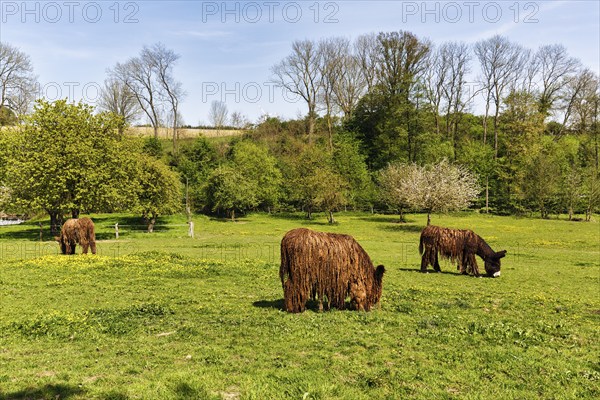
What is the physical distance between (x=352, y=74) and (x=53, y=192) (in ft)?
220

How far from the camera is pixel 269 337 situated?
921cm

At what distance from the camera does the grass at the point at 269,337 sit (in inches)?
263

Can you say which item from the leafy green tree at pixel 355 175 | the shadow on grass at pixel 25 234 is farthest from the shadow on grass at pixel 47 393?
the leafy green tree at pixel 355 175

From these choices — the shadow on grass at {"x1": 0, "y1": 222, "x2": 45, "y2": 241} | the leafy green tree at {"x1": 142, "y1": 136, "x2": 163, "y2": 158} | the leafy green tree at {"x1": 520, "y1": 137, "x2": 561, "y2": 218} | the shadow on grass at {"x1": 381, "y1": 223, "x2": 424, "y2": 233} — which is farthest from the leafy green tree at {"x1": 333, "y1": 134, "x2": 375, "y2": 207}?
the shadow on grass at {"x1": 0, "y1": 222, "x2": 45, "y2": 241}

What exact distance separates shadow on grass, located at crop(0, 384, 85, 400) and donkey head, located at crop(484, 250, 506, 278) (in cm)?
1813

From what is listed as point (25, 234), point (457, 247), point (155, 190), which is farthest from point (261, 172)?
point (457, 247)

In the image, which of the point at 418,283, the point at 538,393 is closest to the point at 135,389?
the point at 538,393

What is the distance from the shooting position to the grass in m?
6.68

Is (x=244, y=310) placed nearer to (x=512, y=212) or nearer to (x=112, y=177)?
(x=112, y=177)

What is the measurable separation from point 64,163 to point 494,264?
33.8m

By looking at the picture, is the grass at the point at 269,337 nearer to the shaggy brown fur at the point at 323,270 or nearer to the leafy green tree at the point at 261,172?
the shaggy brown fur at the point at 323,270

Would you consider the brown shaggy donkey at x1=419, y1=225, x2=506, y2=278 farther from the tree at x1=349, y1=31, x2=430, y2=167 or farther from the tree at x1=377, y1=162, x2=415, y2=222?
the tree at x1=349, y1=31, x2=430, y2=167

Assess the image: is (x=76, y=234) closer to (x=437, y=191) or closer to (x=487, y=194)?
(x=437, y=191)

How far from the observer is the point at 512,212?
64.2 m
